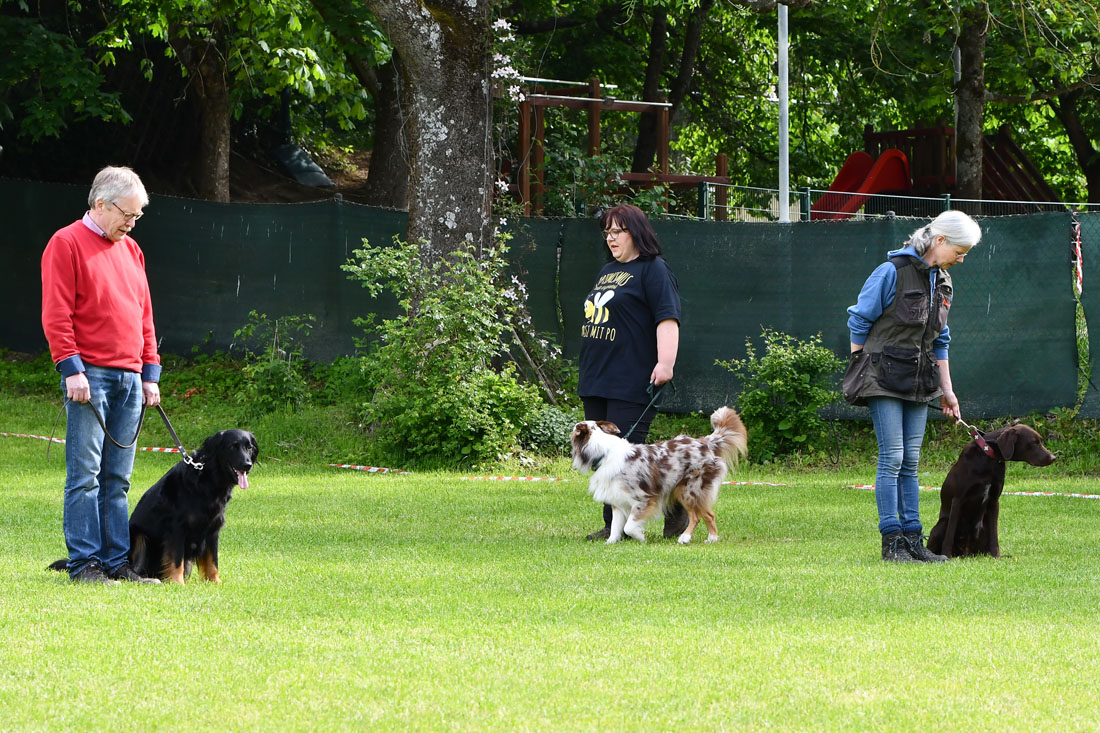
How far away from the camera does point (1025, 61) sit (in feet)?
66.3

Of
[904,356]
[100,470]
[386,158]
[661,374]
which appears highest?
[386,158]

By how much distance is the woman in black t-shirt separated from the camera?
27.1 feet

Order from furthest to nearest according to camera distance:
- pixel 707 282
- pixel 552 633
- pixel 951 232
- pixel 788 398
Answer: pixel 707 282, pixel 788 398, pixel 951 232, pixel 552 633

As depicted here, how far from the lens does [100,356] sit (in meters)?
6.25

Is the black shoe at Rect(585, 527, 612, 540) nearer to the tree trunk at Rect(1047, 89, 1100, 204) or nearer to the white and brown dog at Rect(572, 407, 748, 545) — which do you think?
the white and brown dog at Rect(572, 407, 748, 545)

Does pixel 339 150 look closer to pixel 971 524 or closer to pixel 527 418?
pixel 527 418

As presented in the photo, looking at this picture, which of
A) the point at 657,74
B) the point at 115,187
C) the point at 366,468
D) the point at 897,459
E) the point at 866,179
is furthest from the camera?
the point at 657,74

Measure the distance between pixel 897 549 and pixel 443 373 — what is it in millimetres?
5687

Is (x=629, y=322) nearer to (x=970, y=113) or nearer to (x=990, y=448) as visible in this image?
(x=990, y=448)

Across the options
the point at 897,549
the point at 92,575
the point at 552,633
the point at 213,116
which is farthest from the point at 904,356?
the point at 213,116

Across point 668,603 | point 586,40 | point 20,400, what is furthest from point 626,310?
point 586,40

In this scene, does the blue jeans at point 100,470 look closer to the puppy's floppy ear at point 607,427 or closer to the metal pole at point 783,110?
the puppy's floppy ear at point 607,427

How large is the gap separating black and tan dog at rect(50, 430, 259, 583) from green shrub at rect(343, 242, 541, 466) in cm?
536

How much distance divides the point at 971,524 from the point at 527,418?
546cm
